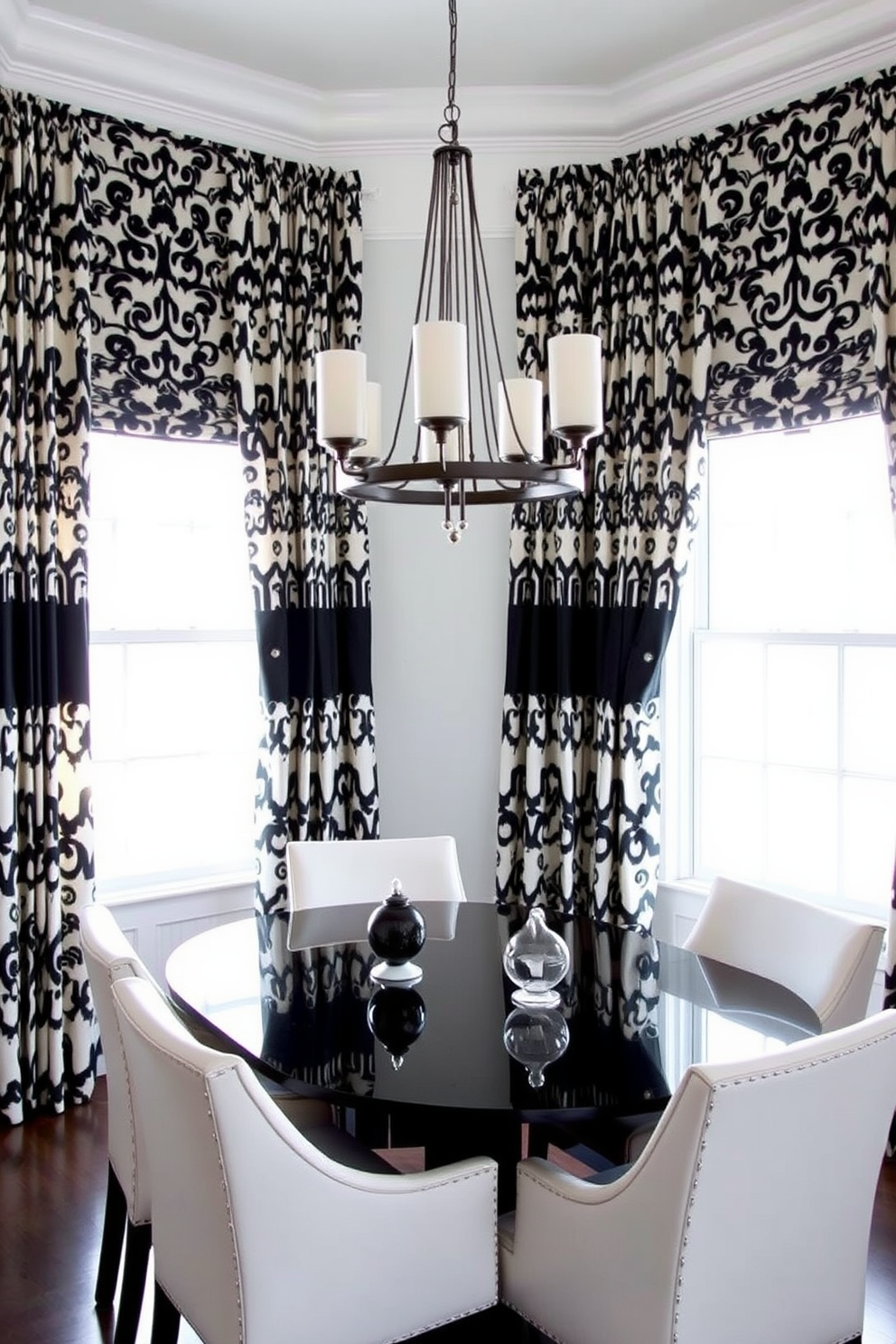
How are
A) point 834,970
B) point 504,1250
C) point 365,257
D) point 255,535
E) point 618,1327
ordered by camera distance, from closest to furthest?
point 618,1327 < point 504,1250 < point 834,970 < point 255,535 < point 365,257

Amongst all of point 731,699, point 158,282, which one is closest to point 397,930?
point 731,699

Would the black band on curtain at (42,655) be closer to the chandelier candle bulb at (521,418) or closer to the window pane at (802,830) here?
the chandelier candle bulb at (521,418)

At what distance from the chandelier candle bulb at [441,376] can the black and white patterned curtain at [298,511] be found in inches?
79.1

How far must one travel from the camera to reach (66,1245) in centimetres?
271

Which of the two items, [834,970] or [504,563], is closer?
[834,970]

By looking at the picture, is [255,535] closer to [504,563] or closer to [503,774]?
[504,563]

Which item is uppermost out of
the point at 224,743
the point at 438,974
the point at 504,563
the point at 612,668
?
the point at 504,563

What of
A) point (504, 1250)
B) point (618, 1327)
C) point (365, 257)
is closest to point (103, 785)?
point (365, 257)

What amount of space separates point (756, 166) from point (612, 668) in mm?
1723

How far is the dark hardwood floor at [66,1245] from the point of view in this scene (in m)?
2.36

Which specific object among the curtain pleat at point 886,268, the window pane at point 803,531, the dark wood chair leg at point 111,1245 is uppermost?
the curtain pleat at point 886,268

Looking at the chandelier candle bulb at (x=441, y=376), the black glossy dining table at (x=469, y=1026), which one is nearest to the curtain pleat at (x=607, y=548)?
the black glossy dining table at (x=469, y=1026)

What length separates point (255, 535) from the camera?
3908 mm

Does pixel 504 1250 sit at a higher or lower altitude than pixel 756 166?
lower
